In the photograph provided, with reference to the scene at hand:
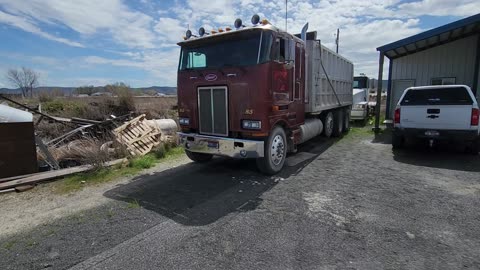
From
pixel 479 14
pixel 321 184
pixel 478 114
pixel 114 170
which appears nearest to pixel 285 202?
pixel 321 184

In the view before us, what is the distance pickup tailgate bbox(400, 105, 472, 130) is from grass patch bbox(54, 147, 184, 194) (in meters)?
7.05

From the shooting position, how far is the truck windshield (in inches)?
219

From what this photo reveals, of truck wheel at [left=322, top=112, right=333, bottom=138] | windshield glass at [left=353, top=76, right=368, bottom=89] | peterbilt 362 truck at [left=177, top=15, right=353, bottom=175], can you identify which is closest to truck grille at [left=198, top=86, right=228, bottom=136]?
peterbilt 362 truck at [left=177, top=15, right=353, bottom=175]

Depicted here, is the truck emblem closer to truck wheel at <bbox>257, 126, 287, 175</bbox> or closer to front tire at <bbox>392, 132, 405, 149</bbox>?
truck wheel at <bbox>257, 126, 287, 175</bbox>

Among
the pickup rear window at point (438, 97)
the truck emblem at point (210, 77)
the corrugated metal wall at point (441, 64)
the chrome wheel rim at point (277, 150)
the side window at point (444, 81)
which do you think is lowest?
the chrome wheel rim at point (277, 150)

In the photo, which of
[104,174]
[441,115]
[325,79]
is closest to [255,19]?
[325,79]

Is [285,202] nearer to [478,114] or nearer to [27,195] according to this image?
[27,195]

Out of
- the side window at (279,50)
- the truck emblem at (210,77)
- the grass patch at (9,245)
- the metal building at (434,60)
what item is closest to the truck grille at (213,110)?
the truck emblem at (210,77)

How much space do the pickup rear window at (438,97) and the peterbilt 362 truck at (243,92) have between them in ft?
11.9

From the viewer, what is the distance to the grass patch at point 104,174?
5.74 meters

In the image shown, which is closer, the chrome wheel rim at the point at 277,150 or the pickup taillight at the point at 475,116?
the chrome wheel rim at the point at 277,150

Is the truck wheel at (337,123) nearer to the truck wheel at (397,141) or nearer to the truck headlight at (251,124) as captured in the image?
the truck wheel at (397,141)

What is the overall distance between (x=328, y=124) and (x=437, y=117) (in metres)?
3.60

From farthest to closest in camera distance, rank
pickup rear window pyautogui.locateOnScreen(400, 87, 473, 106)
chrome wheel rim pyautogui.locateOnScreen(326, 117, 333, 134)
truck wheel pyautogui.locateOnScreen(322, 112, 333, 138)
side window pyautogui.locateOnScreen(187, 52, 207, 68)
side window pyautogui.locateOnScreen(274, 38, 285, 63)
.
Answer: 1. chrome wheel rim pyautogui.locateOnScreen(326, 117, 333, 134)
2. truck wheel pyautogui.locateOnScreen(322, 112, 333, 138)
3. pickup rear window pyautogui.locateOnScreen(400, 87, 473, 106)
4. side window pyautogui.locateOnScreen(187, 52, 207, 68)
5. side window pyautogui.locateOnScreen(274, 38, 285, 63)
